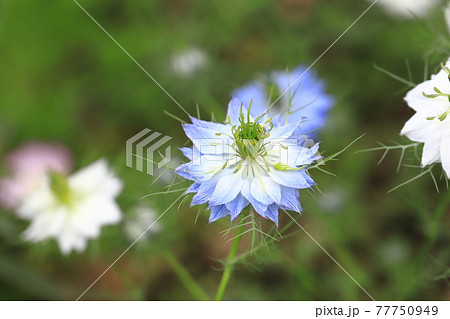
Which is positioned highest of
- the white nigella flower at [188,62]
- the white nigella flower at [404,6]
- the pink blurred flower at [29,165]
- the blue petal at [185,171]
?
the white nigella flower at [404,6]

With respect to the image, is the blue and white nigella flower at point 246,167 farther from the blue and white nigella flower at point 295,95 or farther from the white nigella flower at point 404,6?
the white nigella flower at point 404,6

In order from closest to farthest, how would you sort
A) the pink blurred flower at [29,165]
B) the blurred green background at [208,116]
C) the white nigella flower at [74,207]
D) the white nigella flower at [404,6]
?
the white nigella flower at [74,207], the blurred green background at [208,116], the pink blurred flower at [29,165], the white nigella flower at [404,6]

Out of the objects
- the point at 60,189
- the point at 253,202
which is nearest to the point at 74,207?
the point at 60,189

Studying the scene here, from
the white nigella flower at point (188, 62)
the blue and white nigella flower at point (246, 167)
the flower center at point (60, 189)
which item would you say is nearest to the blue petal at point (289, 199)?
the blue and white nigella flower at point (246, 167)

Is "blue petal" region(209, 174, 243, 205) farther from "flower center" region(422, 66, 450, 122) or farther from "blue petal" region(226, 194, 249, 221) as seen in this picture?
"flower center" region(422, 66, 450, 122)

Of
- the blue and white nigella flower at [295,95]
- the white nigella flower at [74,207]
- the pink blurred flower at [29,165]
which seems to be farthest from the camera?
the pink blurred flower at [29,165]

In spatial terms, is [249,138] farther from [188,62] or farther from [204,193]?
[188,62]

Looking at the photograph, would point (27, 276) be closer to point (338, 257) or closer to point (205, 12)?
point (338, 257)
